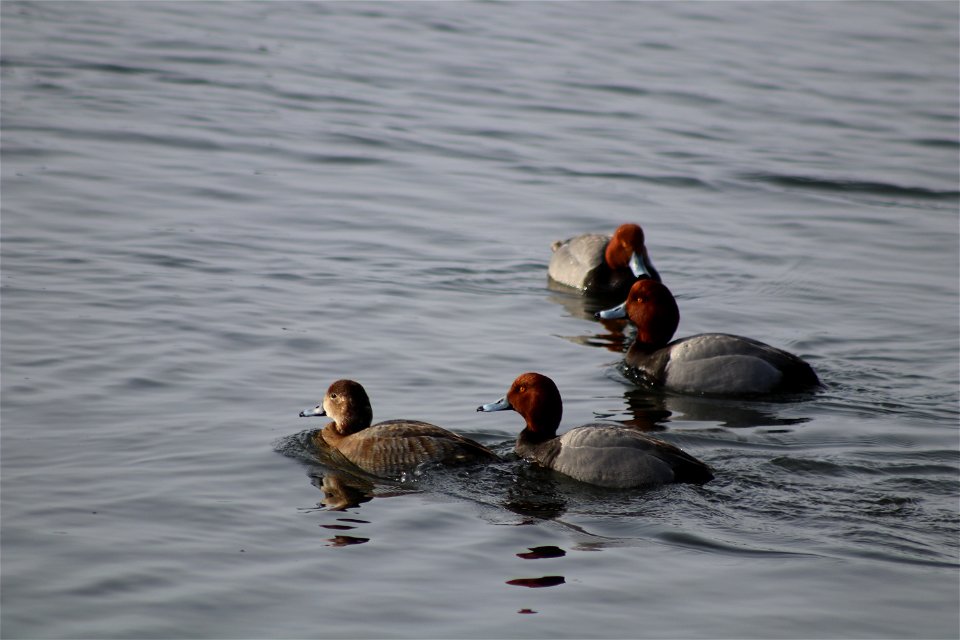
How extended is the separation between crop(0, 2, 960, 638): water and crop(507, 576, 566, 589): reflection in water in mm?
35

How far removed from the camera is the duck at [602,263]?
48.6ft

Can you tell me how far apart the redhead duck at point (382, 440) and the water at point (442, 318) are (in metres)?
0.15

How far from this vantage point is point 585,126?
22.6 meters

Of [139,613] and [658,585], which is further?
[658,585]

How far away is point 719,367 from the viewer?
11.7 meters

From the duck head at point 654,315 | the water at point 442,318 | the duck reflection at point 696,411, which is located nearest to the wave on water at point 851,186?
the water at point 442,318

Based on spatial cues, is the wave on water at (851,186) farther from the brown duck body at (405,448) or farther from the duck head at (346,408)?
the brown duck body at (405,448)

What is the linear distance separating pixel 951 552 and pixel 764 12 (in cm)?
2737

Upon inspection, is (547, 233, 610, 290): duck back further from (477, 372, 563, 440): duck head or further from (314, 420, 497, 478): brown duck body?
(314, 420, 497, 478): brown duck body

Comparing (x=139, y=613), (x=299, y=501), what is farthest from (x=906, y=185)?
(x=139, y=613)

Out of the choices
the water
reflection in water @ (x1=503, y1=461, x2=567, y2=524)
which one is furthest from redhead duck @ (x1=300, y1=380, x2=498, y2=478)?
reflection in water @ (x1=503, y1=461, x2=567, y2=524)

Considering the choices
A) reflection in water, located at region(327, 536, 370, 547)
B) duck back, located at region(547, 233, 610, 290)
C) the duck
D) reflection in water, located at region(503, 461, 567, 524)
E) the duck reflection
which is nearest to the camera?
reflection in water, located at region(327, 536, 370, 547)

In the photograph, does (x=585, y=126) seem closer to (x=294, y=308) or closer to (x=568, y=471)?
(x=294, y=308)

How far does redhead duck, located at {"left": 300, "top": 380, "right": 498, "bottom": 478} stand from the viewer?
29.9ft
